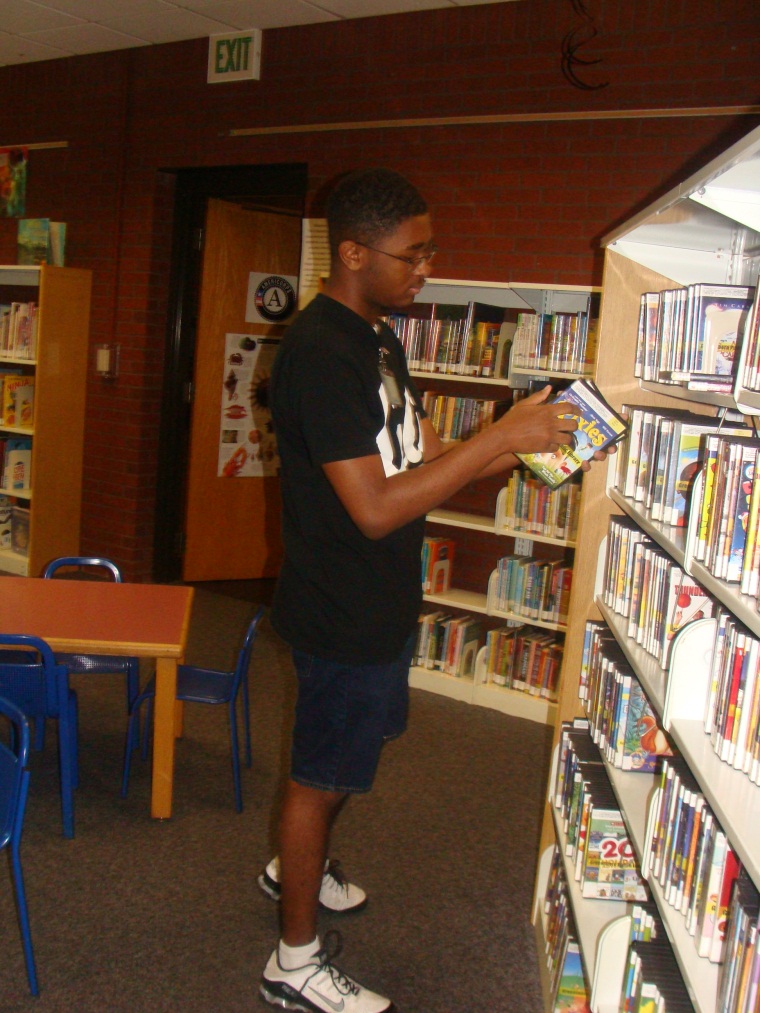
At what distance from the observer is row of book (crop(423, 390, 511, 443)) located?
412cm

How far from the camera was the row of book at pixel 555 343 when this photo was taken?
12.5ft

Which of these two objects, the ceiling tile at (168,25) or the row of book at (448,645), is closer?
the row of book at (448,645)

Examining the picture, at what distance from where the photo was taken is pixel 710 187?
1423mm

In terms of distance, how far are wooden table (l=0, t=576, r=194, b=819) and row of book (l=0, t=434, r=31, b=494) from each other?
8.86 ft

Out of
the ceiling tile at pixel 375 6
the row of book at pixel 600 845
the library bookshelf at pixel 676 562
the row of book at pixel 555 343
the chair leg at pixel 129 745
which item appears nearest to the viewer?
the library bookshelf at pixel 676 562

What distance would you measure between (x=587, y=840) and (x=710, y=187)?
1.27m

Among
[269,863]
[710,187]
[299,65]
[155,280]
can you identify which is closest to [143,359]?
[155,280]

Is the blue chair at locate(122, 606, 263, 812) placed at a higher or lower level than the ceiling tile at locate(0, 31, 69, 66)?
lower

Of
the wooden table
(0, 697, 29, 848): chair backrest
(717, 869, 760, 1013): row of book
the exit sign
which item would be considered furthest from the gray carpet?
the exit sign

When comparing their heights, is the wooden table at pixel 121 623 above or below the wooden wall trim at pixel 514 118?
below

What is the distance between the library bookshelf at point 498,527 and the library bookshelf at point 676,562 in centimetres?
162

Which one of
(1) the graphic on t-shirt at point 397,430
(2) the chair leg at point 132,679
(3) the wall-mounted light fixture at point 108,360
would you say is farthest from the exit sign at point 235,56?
(1) the graphic on t-shirt at point 397,430

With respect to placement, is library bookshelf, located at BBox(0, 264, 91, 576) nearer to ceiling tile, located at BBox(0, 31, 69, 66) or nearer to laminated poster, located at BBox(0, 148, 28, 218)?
laminated poster, located at BBox(0, 148, 28, 218)

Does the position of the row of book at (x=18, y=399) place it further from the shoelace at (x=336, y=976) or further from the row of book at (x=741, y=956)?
the row of book at (x=741, y=956)
